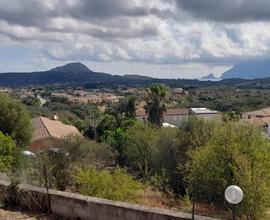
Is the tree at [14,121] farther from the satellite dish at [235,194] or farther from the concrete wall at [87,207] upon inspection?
the satellite dish at [235,194]

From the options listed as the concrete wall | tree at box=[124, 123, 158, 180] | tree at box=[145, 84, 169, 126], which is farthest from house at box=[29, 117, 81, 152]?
the concrete wall

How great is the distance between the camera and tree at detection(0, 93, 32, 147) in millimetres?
28938

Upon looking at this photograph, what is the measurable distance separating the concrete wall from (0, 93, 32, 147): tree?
20881 millimetres

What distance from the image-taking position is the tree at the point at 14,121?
2894 centimetres

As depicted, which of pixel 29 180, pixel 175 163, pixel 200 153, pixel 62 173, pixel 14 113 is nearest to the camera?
pixel 29 180

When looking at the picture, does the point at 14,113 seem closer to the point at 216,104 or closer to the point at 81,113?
the point at 81,113

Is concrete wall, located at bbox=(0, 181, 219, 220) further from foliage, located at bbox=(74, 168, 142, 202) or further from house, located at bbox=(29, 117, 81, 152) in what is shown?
house, located at bbox=(29, 117, 81, 152)

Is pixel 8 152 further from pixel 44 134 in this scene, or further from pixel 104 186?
pixel 44 134

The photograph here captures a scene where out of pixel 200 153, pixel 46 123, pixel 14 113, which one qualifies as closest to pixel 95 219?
pixel 200 153

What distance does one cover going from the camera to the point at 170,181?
66.6 ft

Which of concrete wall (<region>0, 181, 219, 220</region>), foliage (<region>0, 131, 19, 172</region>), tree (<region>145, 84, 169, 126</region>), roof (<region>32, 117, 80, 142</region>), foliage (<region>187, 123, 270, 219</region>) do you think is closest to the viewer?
concrete wall (<region>0, 181, 219, 220</region>)

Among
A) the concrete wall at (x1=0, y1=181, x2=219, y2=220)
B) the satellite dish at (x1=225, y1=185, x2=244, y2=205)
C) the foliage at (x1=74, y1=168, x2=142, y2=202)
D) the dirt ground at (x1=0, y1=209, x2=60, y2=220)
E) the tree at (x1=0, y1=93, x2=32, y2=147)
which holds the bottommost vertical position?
the tree at (x1=0, y1=93, x2=32, y2=147)

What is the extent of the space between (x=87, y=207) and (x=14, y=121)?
74.3ft

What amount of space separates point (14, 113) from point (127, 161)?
27.6ft
